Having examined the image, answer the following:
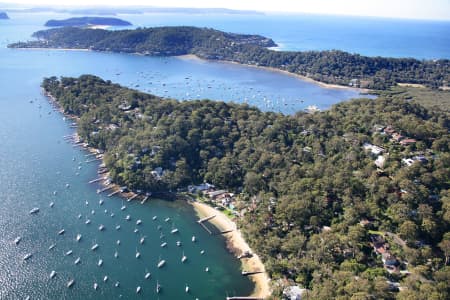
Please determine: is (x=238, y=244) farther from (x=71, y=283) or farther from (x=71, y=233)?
(x=71, y=233)

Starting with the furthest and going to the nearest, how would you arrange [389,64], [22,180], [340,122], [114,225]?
[389,64] → [340,122] → [22,180] → [114,225]

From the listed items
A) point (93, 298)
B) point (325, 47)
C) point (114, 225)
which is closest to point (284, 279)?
point (93, 298)

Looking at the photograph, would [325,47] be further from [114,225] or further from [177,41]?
[114,225]

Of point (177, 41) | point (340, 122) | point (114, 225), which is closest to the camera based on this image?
point (114, 225)

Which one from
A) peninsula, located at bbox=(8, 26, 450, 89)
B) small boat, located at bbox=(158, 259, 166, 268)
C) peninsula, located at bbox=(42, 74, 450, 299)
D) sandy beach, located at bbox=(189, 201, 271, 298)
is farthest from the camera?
peninsula, located at bbox=(8, 26, 450, 89)

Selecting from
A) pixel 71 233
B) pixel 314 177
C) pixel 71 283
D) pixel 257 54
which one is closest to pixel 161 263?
pixel 71 283

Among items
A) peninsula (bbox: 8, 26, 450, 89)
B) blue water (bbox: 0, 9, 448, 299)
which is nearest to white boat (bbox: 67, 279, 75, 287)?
blue water (bbox: 0, 9, 448, 299)

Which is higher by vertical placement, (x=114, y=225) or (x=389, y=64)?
(x=389, y=64)

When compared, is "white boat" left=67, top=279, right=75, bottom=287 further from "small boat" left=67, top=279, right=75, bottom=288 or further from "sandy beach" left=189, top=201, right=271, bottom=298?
"sandy beach" left=189, top=201, right=271, bottom=298
